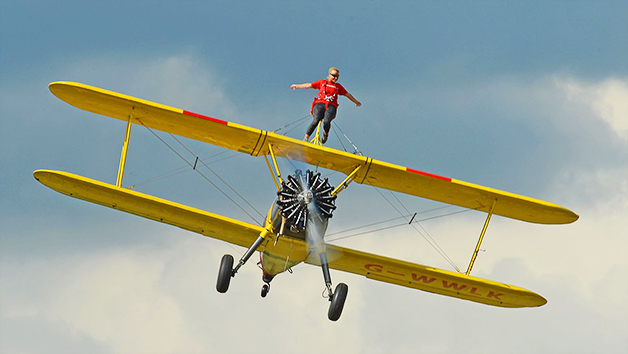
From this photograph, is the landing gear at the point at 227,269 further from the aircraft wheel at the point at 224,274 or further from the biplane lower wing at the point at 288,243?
the biplane lower wing at the point at 288,243

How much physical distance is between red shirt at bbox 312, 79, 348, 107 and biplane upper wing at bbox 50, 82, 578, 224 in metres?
1.26

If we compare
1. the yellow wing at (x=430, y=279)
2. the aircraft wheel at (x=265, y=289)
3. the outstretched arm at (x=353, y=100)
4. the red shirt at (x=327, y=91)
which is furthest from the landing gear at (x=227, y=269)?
the outstretched arm at (x=353, y=100)

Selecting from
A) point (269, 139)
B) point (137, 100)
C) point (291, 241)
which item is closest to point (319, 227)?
point (291, 241)

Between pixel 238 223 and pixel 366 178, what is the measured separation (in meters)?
3.18

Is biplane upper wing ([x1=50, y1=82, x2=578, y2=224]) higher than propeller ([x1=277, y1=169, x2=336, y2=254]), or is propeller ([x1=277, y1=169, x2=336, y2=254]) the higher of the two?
biplane upper wing ([x1=50, y1=82, x2=578, y2=224])

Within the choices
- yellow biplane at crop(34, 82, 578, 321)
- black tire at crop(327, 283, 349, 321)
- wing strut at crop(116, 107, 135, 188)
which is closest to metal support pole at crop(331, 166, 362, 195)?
yellow biplane at crop(34, 82, 578, 321)

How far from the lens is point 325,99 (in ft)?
65.8

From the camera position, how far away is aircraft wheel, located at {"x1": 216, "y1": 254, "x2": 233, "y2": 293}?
19.1 meters

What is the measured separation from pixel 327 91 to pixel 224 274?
4.48 metres

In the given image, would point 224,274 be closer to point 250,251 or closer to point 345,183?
point 250,251

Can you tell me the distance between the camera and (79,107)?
1994 cm

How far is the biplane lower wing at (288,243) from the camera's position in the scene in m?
18.5

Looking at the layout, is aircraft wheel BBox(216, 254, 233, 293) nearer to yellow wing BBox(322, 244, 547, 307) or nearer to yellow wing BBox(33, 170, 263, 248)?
yellow wing BBox(33, 170, 263, 248)

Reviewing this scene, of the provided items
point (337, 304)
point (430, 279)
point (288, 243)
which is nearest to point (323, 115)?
point (288, 243)
